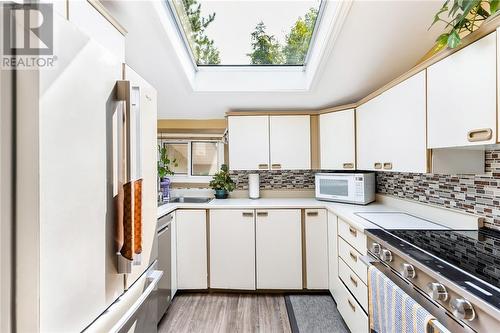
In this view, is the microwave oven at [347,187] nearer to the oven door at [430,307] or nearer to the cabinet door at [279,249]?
the cabinet door at [279,249]

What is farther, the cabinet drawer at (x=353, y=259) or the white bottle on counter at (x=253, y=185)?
the white bottle on counter at (x=253, y=185)

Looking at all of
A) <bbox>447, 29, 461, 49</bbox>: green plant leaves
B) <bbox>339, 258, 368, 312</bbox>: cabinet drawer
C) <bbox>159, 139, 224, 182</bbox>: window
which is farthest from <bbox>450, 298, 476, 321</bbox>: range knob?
<bbox>159, 139, 224, 182</bbox>: window

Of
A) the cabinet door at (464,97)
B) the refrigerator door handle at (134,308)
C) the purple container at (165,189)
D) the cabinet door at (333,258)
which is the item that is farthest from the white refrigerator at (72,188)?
the purple container at (165,189)

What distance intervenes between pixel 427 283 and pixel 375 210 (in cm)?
120

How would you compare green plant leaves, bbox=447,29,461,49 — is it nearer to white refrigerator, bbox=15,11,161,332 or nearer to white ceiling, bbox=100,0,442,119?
white ceiling, bbox=100,0,442,119

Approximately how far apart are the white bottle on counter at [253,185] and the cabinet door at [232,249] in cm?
46

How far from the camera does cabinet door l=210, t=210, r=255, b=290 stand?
2.47m

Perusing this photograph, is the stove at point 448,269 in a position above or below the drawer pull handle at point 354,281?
above

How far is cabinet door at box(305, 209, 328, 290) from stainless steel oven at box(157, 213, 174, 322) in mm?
1351

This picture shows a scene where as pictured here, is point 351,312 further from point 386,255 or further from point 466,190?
point 466,190

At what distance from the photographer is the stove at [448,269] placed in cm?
79

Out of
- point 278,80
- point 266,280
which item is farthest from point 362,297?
point 278,80

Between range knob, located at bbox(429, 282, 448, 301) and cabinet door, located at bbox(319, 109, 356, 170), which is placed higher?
cabinet door, located at bbox(319, 109, 356, 170)

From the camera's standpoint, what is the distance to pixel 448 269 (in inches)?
36.9
